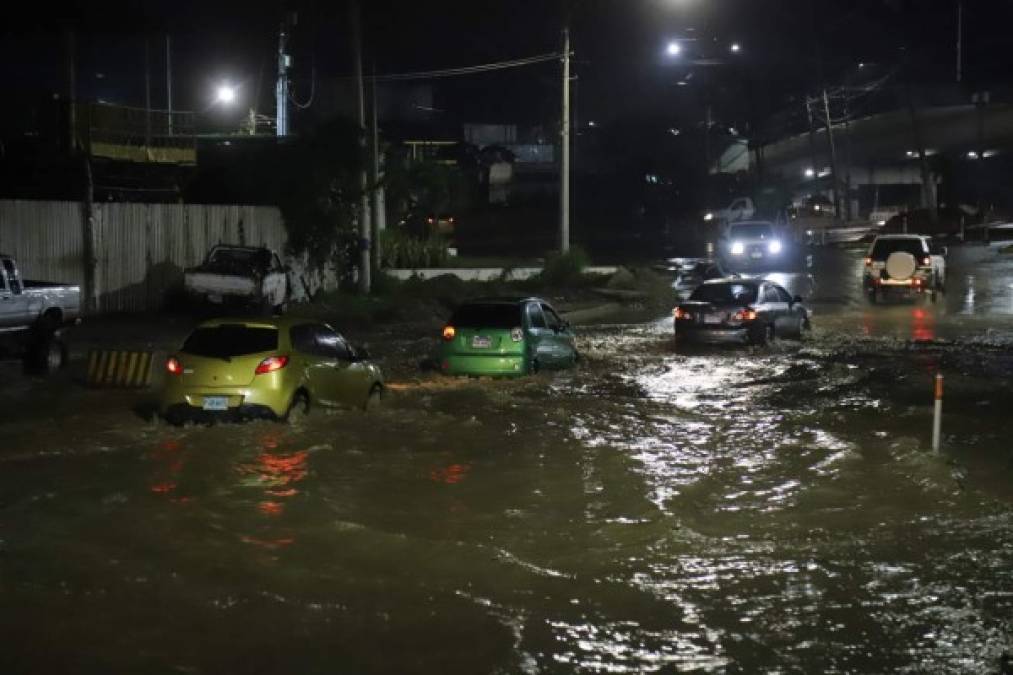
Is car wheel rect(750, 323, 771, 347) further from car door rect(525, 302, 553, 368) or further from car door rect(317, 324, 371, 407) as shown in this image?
car door rect(317, 324, 371, 407)

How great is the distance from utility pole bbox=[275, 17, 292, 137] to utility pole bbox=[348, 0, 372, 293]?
28.8 feet

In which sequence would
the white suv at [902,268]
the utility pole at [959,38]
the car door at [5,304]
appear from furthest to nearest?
the utility pole at [959,38] → the white suv at [902,268] → the car door at [5,304]

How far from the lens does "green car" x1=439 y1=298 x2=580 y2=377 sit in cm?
1948

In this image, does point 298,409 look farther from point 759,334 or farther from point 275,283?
point 275,283

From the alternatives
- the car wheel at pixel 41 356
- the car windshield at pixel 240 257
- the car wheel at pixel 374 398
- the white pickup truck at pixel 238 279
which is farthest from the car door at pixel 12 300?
the car windshield at pixel 240 257

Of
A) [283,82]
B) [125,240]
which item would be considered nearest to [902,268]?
[283,82]

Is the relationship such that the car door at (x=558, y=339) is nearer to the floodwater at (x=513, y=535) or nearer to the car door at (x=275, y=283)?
the floodwater at (x=513, y=535)

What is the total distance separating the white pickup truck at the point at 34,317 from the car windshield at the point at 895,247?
2437 centimetres

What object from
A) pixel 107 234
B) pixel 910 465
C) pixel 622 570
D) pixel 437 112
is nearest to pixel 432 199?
pixel 107 234

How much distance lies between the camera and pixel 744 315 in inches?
941

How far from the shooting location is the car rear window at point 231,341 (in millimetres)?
14188

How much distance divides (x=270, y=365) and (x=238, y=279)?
45.3ft

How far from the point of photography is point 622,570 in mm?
9000

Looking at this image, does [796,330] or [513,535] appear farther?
[796,330]
